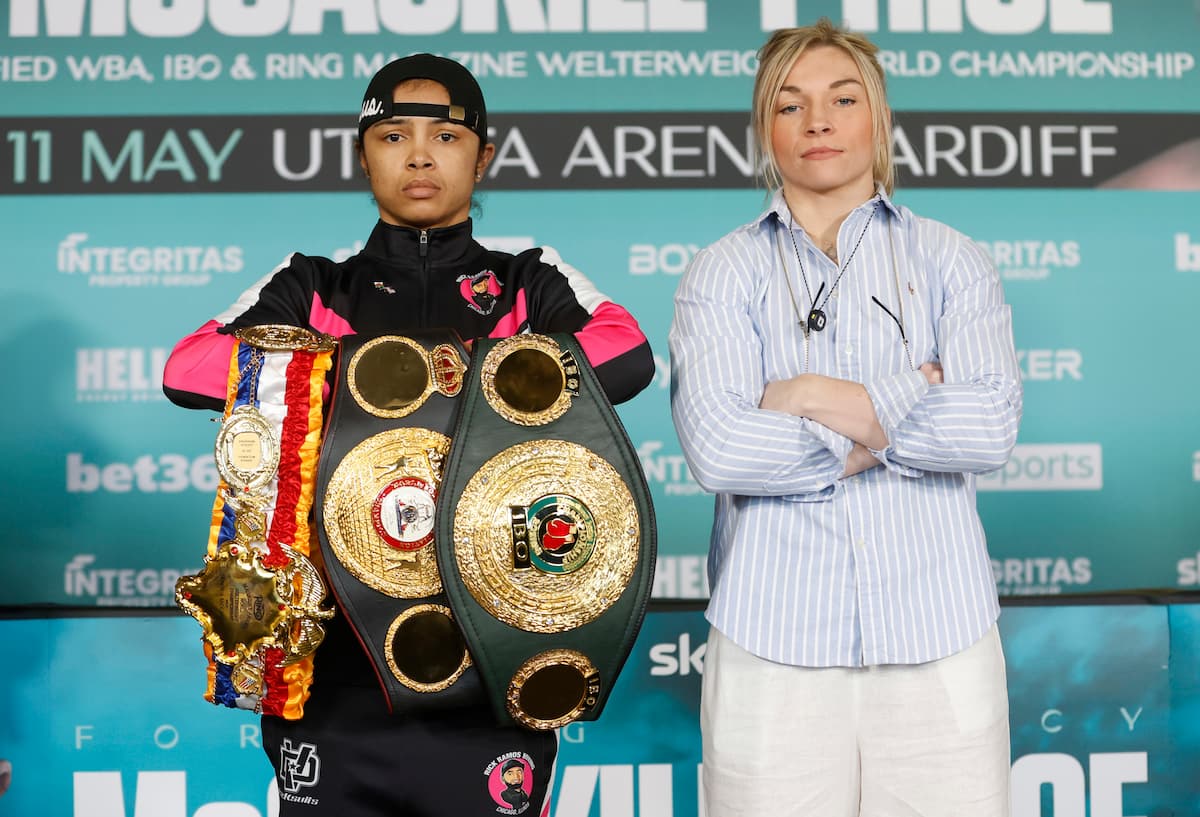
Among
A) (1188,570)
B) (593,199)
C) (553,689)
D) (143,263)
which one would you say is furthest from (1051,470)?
(143,263)

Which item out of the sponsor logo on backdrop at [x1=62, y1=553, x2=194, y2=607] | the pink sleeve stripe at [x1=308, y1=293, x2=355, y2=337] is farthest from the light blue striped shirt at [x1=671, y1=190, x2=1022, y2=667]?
the sponsor logo on backdrop at [x1=62, y1=553, x2=194, y2=607]

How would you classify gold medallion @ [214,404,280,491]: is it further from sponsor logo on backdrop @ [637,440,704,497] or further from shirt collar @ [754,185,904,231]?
sponsor logo on backdrop @ [637,440,704,497]

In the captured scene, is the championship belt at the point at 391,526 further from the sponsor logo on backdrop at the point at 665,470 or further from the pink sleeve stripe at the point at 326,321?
the sponsor logo on backdrop at the point at 665,470

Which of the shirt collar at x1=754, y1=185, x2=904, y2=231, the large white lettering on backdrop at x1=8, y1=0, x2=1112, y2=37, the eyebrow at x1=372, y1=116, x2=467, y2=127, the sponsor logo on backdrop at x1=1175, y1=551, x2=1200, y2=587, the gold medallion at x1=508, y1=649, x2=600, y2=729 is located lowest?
the sponsor logo on backdrop at x1=1175, y1=551, x2=1200, y2=587

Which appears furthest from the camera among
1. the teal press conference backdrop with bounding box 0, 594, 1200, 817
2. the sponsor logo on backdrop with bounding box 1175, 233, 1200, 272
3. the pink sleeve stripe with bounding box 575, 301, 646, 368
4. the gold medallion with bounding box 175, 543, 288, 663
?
the sponsor logo on backdrop with bounding box 1175, 233, 1200, 272

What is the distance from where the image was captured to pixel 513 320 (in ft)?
5.33

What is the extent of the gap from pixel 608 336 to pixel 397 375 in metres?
0.27

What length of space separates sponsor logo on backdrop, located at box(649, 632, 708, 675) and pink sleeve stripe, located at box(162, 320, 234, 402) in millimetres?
1244

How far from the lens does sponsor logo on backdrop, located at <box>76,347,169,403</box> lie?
3.10 metres

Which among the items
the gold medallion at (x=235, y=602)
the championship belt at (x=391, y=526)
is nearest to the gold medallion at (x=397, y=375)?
the championship belt at (x=391, y=526)

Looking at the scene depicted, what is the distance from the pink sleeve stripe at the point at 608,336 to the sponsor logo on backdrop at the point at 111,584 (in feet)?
6.63

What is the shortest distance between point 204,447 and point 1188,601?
2.44 metres

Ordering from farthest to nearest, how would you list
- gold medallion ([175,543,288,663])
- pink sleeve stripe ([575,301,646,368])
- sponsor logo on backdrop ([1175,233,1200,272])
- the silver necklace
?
sponsor logo on backdrop ([1175,233,1200,272]) < the silver necklace < pink sleeve stripe ([575,301,646,368]) < gold medallion ([175,543,288,663])

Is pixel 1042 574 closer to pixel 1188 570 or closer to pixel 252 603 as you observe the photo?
pixel 1188 570
